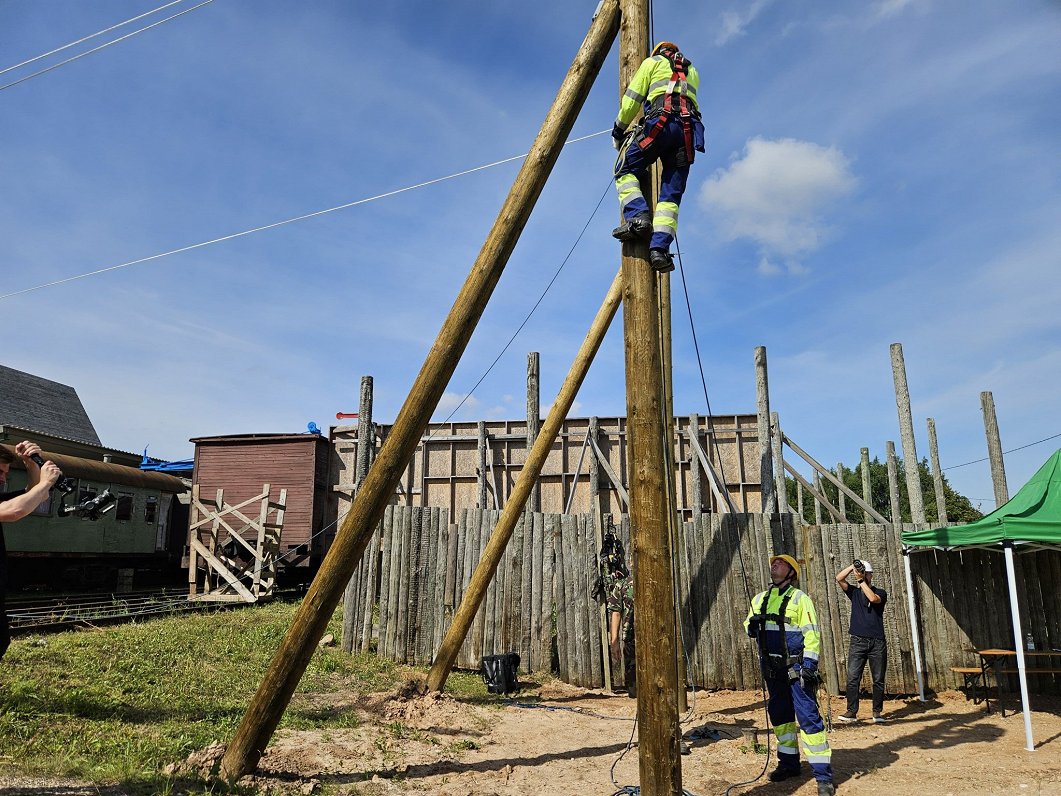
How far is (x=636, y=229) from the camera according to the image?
15.7 feet

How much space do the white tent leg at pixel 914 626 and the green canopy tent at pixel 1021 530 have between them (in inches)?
2.7

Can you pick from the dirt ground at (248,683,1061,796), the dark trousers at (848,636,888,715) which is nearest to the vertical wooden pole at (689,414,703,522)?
the dark trousers at (848,636,888,715)

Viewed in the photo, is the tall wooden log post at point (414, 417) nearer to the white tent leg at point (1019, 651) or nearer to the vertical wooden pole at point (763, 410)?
the white tent leg at point (1019, 651)

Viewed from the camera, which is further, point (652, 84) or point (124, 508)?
point (124, 508)

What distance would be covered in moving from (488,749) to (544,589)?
11.8 feet

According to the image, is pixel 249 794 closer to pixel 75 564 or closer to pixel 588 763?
pixel 588 763

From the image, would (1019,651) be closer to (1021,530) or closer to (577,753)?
(1021,530)

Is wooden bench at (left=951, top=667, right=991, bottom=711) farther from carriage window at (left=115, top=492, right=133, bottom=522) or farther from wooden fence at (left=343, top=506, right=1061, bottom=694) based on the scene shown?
carriage window at (left=115, top=492, right=133, bottom=522)

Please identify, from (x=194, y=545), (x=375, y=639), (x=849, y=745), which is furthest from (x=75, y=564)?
(x=849, y=745)

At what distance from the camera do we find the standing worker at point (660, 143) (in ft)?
16.0

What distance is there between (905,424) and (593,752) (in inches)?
358

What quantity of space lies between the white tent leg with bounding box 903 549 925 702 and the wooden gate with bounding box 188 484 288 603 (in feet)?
41.9

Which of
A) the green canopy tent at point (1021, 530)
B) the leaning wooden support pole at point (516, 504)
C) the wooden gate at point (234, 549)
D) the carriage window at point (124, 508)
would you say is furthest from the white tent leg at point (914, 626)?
the carriage window at point (124, 508)

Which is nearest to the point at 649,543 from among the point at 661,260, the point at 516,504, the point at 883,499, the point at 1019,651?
the point at 661,260
